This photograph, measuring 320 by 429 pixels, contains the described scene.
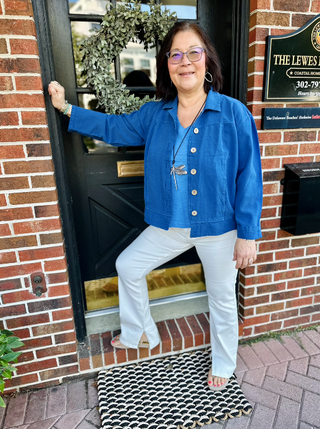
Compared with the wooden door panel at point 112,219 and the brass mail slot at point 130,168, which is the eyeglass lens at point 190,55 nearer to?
the brass mail slot at point 130,168

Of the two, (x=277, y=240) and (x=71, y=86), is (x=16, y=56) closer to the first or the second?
(x=71, y=86)

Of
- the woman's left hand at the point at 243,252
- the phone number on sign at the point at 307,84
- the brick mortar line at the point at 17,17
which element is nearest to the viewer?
the brick mortar line at the point at 17,17

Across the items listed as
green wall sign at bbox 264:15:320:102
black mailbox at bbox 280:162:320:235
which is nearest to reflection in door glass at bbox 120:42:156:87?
green wall sign at bbox 264:15:320:102

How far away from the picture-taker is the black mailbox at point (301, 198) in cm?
212

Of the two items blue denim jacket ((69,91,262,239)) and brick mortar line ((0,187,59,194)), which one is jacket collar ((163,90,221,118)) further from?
brick mortar line ((0,187,59,194))

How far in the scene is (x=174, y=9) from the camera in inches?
83.7

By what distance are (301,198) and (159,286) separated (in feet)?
5.10

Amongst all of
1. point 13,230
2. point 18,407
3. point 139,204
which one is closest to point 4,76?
point 13,230

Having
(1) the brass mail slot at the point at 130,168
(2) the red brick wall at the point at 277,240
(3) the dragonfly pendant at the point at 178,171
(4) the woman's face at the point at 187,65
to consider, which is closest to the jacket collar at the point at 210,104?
(4) the woman's face at the point at 187,65

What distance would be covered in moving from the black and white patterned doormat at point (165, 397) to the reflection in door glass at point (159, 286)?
24.6 inches

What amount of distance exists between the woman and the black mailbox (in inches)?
22.6

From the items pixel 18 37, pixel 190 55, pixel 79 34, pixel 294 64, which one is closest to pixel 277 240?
pixel 294 64

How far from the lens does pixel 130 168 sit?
7.53 feet

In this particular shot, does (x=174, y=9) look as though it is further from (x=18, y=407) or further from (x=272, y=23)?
(x=18, y=407)
